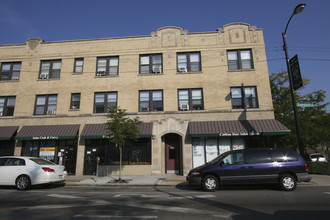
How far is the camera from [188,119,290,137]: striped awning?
1340 cm

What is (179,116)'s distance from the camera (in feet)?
49.8

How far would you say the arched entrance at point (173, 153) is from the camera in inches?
589

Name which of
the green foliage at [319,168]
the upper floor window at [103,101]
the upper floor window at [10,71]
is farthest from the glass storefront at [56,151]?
the green foliage at [319,168]

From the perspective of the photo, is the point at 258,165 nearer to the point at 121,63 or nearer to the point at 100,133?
the point at 100,133

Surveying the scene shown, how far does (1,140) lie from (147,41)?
13837 mm

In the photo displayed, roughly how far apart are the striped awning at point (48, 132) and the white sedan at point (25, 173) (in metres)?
4.49

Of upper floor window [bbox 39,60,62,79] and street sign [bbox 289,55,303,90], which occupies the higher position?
upper floor window [bbox 39,60,62,79]

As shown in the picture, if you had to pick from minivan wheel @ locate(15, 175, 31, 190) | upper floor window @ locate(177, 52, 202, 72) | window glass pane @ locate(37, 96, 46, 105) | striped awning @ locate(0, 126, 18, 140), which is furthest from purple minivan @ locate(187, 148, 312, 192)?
Answer: striped awning @ locate(0, 126, 18, 140)

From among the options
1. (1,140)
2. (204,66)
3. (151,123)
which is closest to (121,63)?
(151,123)

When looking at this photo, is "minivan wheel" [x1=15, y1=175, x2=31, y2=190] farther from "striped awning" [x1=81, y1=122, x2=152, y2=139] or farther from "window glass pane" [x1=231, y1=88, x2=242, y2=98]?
"window glass pane" [x1=231, y1=88, x2=242, y2=98]

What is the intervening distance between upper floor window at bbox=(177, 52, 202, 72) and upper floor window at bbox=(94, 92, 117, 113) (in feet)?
18.7

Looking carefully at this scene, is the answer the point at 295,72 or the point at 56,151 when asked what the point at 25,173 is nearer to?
the point at 56,151

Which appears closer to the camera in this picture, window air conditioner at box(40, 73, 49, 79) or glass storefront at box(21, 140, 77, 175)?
glass storefront at box(21, 140, 77, 175)

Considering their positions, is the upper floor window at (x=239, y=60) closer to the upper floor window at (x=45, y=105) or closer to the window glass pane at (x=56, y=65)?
the window glass pane at (x=56, y=65)
